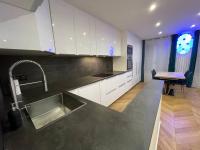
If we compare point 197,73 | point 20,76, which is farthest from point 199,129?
point 197,73

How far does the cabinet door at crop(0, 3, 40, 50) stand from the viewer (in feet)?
2.56

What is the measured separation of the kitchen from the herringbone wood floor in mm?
190

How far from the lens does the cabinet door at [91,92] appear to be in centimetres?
171

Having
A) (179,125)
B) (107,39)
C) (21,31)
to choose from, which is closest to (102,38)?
(107,39)

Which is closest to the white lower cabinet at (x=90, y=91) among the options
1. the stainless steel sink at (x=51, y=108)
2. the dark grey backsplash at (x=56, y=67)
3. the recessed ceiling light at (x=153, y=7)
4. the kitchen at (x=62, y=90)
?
the kitchen at (x=62, y=90)

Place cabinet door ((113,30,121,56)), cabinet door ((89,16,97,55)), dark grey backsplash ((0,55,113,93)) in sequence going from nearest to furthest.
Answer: dark grey backsplash ((0,55,113,93)) < cabinet door ((89,16,97,55)) < cabinet door ((113,30,121,56))

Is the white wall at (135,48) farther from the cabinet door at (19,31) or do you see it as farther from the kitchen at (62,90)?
the cabinet door at (19,31)

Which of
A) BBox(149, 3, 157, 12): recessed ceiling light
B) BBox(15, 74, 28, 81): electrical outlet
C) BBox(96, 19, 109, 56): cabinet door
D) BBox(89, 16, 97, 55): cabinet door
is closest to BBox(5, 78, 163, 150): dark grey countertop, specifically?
BBox(15, 74, 28, 81): electrical outlet

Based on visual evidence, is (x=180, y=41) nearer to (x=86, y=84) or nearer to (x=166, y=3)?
(x=166, y=3)

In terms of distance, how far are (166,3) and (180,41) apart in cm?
338

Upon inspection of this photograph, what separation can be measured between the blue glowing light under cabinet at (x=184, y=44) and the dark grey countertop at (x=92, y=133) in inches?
195

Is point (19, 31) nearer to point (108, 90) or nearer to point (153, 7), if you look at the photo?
point (108, 90)

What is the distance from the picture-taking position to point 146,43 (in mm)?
5133

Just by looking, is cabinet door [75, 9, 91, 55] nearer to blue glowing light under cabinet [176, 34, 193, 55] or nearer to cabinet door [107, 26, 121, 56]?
cabinet door [107, 26, 121, 56]
